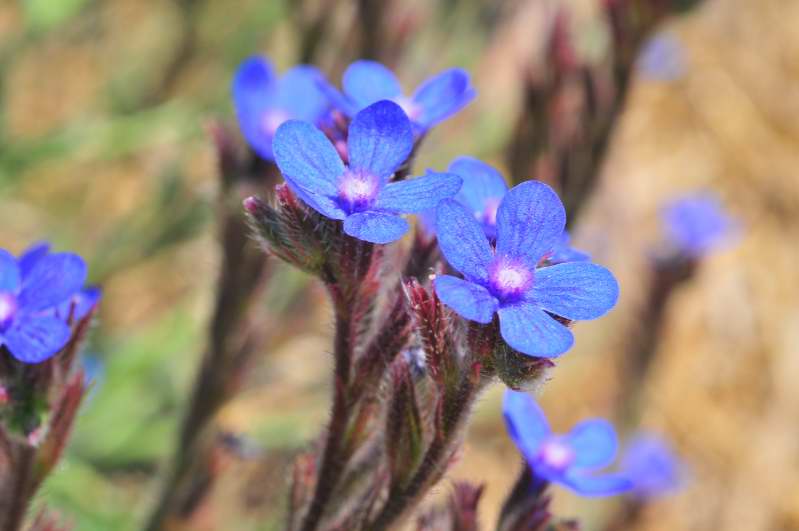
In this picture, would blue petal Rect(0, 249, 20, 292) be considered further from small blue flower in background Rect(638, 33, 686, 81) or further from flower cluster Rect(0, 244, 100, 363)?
small blue flower in background Rect(638, 33, 686, 81)

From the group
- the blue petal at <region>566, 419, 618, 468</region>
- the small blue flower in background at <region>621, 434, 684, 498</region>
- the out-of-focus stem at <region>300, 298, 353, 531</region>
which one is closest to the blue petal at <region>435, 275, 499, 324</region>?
the out-of-focus stem at <region>300, 298, 353, 531</region>

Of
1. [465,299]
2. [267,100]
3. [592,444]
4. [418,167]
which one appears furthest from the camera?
[418,167]

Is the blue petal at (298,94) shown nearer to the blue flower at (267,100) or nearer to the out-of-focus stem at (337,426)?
the blue flower at (267,100)

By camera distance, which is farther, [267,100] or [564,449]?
[267,100]

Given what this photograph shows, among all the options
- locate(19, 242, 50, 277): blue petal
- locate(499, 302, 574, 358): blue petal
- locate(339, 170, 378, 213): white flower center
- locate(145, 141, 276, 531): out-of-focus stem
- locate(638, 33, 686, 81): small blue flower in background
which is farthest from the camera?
locate(638, 33, 686, 81): small blue flower in background

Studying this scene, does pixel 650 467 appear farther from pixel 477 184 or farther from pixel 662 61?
pixel 477 184

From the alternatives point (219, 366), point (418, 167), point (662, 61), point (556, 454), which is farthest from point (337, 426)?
point (662, 61)

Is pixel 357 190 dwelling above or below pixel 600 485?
Answer: above
